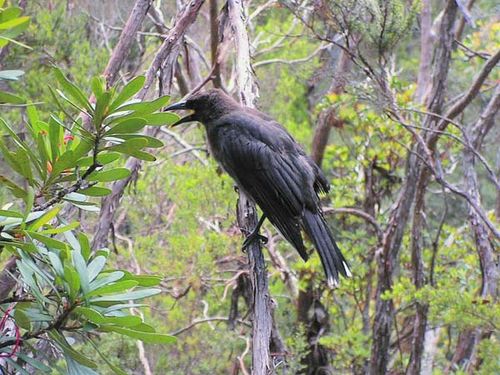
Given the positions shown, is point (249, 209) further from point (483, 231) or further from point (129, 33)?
point (483, 231)

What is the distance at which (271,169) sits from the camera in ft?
12.1

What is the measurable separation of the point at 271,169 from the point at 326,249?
1.60ft

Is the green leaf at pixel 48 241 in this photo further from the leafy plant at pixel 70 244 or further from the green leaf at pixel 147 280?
the green leaf at pixel 147 280

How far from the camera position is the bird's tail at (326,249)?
11.5 feet

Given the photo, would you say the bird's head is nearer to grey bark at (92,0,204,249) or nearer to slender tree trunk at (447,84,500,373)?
grey bark at (92,0,204,249)

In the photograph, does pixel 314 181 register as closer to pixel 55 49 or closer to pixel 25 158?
pixel 25 158

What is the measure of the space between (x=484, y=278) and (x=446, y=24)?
5.88ft

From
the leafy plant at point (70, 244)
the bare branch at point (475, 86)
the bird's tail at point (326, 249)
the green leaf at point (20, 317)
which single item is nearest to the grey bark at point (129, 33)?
the bird's tail at point (326, 249)

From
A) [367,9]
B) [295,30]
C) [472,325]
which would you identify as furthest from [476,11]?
[472,325]

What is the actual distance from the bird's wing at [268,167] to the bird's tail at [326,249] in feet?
0.22

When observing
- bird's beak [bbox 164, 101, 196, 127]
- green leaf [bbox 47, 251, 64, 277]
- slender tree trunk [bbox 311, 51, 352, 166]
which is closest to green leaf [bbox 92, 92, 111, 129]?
green leaf [bbox 47, 251, 64, 277]

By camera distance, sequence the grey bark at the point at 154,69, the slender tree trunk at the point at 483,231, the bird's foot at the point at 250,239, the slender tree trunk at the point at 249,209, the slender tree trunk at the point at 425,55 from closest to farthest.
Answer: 1. the slender tree trunk at the point at 249,209
2. the bird's foot at the point at 250,239
3. the grey bark at the point at 154,69
4. the slender tree trunk at the point at 483,231
5. the slender tree trunk at the point at 425,55

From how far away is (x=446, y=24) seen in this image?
201 inches

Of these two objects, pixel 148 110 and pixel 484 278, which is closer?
pixel 148 110
